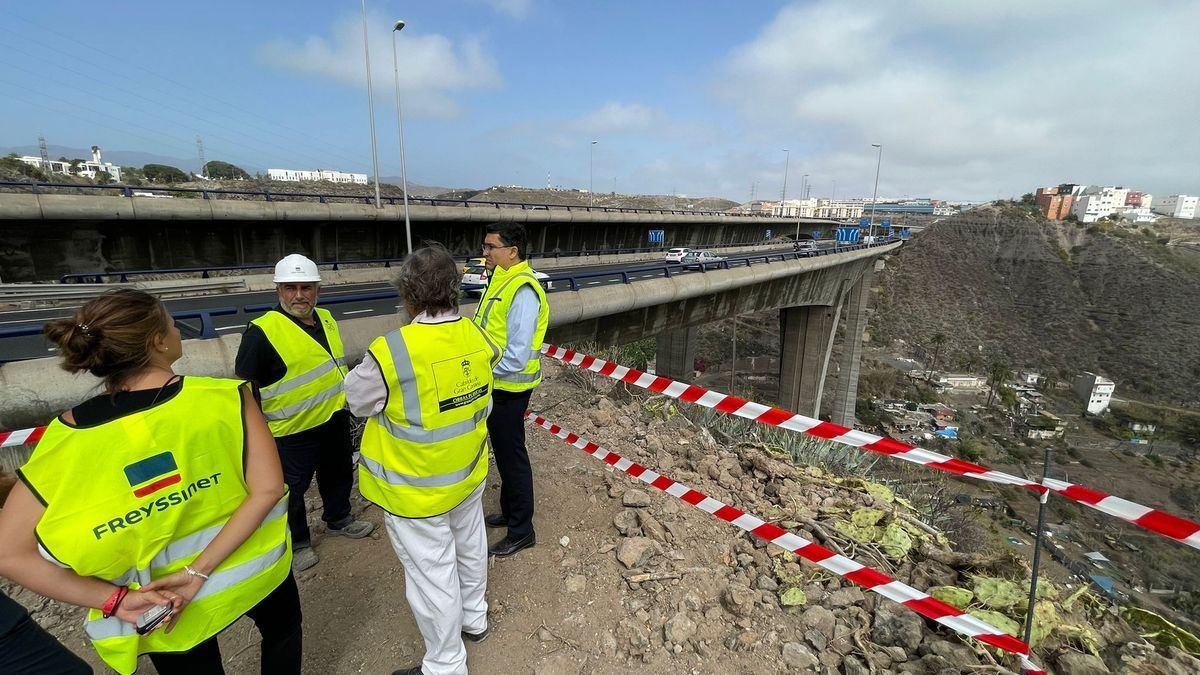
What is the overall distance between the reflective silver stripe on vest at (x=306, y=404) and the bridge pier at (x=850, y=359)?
3382cm

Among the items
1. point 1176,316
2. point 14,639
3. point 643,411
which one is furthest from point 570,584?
point 1176,316

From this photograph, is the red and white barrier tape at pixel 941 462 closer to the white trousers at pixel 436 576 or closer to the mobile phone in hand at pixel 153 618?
the white trousers at pixel 436 576

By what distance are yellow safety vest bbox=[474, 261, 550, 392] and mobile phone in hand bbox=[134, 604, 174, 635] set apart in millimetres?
1714

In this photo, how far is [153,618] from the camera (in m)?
1.37

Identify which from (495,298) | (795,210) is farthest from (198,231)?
(795,210)

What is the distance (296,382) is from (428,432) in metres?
1.33

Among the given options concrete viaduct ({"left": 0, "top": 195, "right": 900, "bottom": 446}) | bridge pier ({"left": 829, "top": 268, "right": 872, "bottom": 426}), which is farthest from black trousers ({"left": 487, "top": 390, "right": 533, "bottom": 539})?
bridge pier ({"left": 829, "top": 268, "right": 872, "bottom": 426})

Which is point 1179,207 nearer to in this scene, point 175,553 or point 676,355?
point 676,355

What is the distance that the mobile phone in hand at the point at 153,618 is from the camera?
1.36 m

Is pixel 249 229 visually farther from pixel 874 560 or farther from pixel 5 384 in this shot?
pixel 874 560

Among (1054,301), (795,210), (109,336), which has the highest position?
(795,210)

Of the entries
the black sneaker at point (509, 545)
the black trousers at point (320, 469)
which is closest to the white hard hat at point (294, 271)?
the black trousers at point (320, 469)

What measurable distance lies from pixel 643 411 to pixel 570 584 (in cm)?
334

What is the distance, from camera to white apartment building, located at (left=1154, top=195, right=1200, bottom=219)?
154 m
